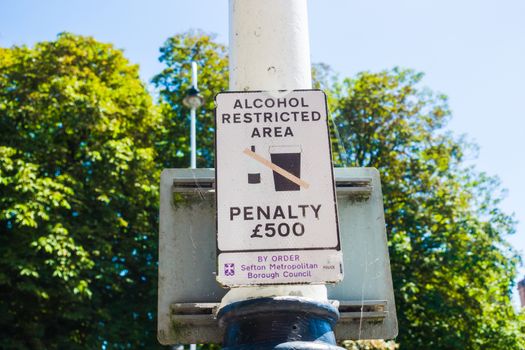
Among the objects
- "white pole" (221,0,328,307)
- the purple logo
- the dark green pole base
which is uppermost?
"white pole" (221,0,328,307)

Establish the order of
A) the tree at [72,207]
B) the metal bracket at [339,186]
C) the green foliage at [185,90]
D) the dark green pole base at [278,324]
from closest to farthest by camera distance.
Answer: the dark green pole base at [278,324]
the metal bracket at [339,186]
the tree at [72,207]
the green foliage at [185,90]

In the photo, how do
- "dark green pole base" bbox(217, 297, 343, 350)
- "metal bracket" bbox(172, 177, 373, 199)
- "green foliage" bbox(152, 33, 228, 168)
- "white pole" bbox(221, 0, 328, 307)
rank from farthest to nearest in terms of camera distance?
"green foliage" bbox(152, 33, 228, 168)
"metal bracket" bbox(172, 177, 373, 199)
"white pole" bbox(221, 0, 328, 307)
"dark green pole base" bbox(217, 297, 343, 350)

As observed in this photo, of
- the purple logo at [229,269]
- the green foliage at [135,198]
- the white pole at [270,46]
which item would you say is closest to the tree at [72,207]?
the green foliage at [135,198]

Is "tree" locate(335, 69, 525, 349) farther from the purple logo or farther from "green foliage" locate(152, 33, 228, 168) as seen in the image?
the purple logo

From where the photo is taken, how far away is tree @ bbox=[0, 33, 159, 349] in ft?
44.1

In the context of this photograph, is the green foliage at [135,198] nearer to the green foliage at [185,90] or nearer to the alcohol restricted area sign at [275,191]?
the green foliage at [185,90]

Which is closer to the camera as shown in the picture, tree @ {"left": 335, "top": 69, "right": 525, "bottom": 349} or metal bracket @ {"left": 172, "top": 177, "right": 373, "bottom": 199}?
metal bracket @ {"left": 172, "top": 177, "right": 373, "bottom": 199}

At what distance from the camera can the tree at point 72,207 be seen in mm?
13430

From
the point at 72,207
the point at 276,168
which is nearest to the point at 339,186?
the point at 276,168

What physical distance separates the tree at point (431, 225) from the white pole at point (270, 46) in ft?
46.2

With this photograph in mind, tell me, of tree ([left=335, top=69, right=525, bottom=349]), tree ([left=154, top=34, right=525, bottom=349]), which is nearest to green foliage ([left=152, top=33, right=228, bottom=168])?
tree ([left=154, top=34, right=525, bottom=349])

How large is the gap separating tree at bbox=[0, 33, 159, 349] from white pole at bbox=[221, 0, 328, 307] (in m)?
11.6

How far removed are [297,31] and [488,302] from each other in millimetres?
16644

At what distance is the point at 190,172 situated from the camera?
2.71 m
